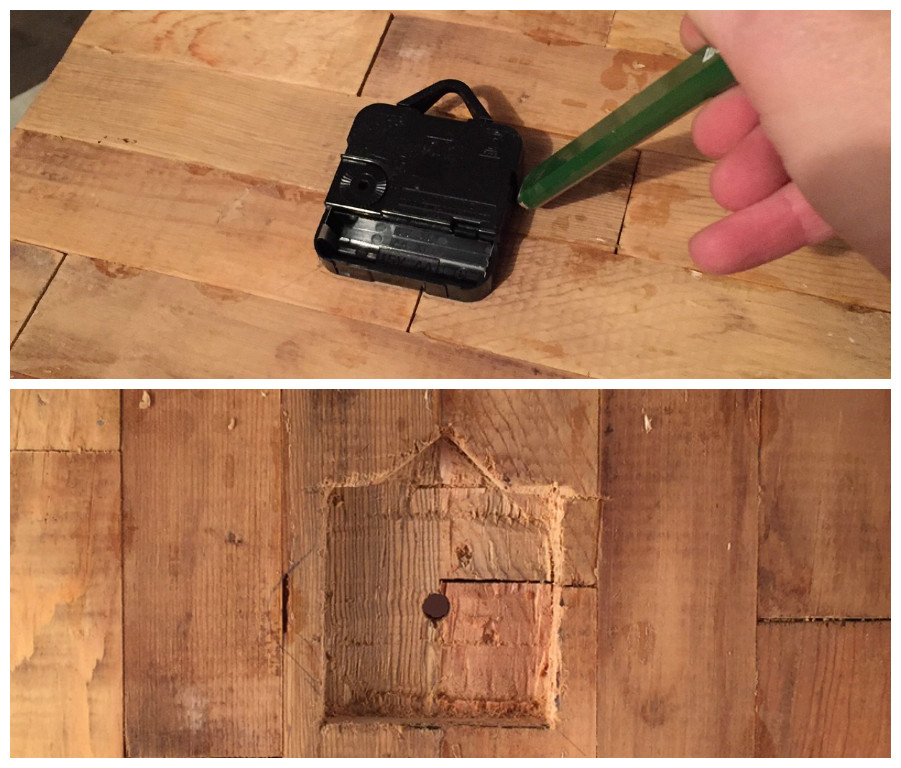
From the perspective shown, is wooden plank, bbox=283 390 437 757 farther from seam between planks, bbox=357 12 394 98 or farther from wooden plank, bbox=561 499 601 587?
seam between planks, bbox=357 12 394 98

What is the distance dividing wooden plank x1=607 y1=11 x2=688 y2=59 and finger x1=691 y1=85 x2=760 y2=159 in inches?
5.2

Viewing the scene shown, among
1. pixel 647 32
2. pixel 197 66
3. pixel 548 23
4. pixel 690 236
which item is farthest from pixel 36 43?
pixel 690 236

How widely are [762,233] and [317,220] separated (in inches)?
19.1

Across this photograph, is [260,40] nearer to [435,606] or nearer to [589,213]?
[589,213]

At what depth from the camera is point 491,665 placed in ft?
2.94

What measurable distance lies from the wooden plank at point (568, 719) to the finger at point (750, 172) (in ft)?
1.48

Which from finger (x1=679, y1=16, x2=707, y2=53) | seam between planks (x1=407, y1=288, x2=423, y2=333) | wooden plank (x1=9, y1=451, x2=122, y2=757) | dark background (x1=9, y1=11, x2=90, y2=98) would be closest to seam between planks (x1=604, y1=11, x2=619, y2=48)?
finger (x1=679, y1=16, x2=707, y2=53)

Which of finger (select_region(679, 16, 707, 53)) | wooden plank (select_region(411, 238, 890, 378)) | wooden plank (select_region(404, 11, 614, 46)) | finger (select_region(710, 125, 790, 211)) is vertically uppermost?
finger (select_region(679, 16, 707, 53))

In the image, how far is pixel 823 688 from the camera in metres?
0.85

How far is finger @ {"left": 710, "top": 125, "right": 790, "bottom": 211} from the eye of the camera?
80cm

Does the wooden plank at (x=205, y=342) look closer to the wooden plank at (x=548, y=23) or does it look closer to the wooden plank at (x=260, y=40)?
the wooden plank at (x=260, y=40)

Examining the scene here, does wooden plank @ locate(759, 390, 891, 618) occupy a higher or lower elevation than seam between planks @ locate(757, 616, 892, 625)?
higher

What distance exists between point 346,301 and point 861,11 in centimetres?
56

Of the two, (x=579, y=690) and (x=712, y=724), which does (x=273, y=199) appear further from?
(x=712, y=724)
